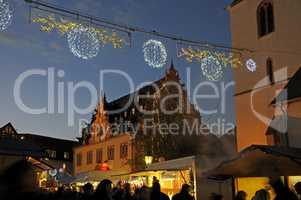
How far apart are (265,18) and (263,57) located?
8.37 ft

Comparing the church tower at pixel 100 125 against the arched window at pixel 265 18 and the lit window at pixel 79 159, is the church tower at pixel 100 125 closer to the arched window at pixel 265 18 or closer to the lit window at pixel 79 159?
the lit window at pixel 79 159

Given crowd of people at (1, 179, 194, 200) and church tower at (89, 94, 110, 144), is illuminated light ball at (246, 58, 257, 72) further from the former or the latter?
church tower at (89, 94, 110, 144)

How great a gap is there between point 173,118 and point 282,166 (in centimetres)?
2231

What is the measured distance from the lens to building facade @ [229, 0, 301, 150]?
83.4ft

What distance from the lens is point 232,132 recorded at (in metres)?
40.1

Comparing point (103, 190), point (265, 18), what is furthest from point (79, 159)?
point (103, 190)

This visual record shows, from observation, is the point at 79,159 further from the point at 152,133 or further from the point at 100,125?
the point at 152,133

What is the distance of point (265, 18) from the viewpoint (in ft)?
89.8

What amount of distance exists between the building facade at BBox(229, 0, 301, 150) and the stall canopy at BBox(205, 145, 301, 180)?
11.4 m

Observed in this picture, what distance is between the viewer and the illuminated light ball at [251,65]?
2597 cm

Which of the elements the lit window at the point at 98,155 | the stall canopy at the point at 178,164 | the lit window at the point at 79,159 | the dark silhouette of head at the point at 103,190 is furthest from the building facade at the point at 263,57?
the lit window at the point at 79,159

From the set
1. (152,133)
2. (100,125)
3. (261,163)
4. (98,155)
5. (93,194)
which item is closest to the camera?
(93,194)

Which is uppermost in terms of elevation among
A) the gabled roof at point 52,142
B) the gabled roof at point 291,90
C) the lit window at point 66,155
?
the gabled roof at point 52,142

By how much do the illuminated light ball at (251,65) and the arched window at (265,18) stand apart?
1923 millimetres
